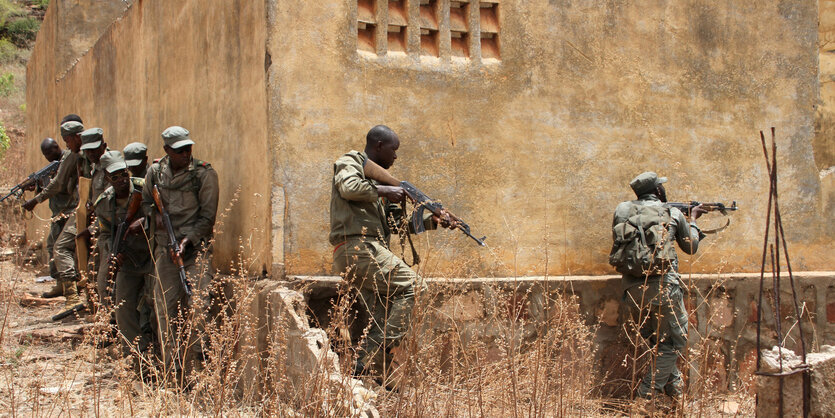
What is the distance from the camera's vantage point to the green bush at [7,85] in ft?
62.1

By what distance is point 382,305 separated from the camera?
430 centimetres

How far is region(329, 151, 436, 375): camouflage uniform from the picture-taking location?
4.26 meters

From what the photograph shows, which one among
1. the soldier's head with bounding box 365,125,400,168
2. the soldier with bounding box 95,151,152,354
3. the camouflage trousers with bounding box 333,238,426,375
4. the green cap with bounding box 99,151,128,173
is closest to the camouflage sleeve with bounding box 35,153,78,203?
the soldier with bounding box 95,151,152,354

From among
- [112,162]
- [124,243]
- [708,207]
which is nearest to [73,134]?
[112,162]

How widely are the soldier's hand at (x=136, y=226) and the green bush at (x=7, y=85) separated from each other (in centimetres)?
1550

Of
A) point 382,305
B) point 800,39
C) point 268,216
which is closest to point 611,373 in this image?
point 382,305

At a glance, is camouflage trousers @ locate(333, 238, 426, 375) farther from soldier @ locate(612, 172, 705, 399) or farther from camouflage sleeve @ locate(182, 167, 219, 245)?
soldier @ locate(612, 172, 705, 399)

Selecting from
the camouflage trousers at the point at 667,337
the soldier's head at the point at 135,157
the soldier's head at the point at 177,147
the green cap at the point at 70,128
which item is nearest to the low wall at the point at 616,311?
the camouflage trousers at the point at 667,337

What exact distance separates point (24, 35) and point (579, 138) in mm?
22456

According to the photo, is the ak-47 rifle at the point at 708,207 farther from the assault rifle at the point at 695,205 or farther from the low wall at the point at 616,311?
the low wall at the point at 616,311

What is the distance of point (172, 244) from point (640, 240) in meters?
3.19

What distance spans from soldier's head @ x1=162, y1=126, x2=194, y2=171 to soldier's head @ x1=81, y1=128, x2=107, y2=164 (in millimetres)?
1688

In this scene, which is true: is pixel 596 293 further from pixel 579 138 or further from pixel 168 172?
pixel 168 172

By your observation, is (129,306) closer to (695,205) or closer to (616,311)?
(616,311)
